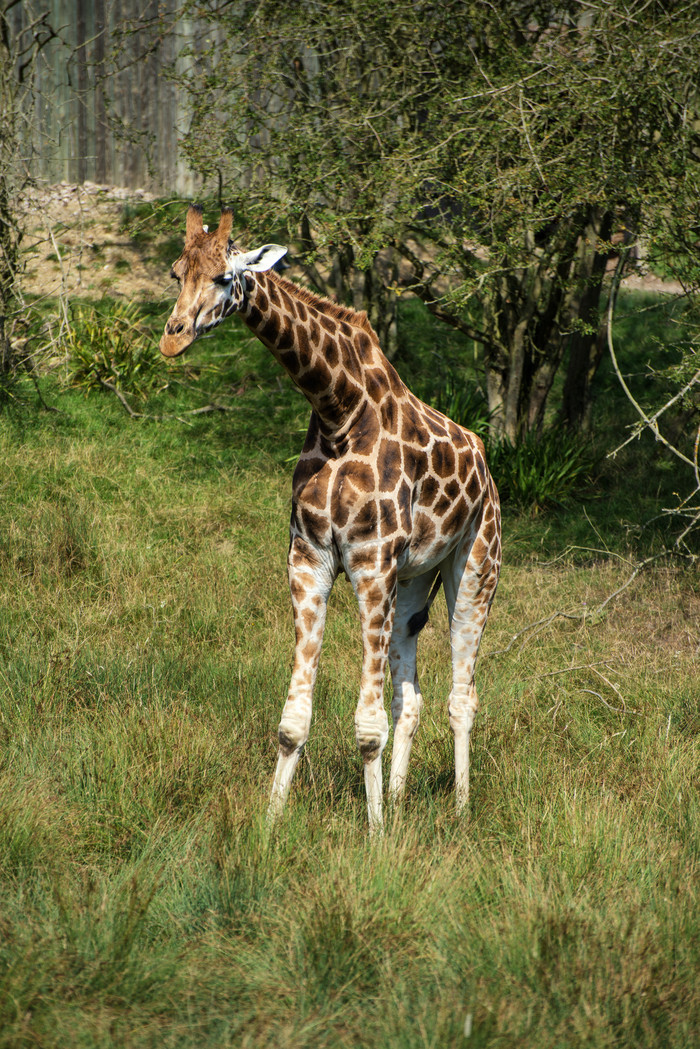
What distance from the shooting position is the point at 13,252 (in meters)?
9.96

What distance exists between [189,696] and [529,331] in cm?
648

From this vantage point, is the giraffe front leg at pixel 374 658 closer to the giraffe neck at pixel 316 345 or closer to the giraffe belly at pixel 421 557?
the giraffe belly at pixel 421 557

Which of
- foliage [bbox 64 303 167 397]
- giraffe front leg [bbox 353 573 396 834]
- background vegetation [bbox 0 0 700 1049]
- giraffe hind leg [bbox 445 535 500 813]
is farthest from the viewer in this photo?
foliage [bbox 64 303 167 397]

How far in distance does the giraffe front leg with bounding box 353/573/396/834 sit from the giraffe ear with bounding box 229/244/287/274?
132 centimetres

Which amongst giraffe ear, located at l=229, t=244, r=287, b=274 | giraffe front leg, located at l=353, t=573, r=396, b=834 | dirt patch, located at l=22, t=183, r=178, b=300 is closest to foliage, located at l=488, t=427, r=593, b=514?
dirt patch, located at l=22, t=183, r=178, b=300

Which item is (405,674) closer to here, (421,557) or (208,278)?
(421,557)

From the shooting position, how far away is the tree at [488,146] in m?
7.32

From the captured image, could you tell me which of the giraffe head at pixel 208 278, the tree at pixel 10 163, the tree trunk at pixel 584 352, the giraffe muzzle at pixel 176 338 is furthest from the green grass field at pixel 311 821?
the tree trunk at pixel 584 352

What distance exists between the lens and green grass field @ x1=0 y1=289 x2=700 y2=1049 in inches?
118

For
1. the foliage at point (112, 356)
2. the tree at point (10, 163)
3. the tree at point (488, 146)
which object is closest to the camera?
the tree at point (488, 146)

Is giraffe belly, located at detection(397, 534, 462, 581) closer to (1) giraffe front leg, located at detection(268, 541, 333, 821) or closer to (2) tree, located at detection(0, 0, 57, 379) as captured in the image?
(1) giraffe front leg, located at detection(268, 541, 333, 821)

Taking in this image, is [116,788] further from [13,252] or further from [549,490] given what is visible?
[13,252]

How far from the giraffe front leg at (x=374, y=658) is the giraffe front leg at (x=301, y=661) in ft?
0.61

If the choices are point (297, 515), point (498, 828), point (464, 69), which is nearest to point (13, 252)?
point (464, 69)
